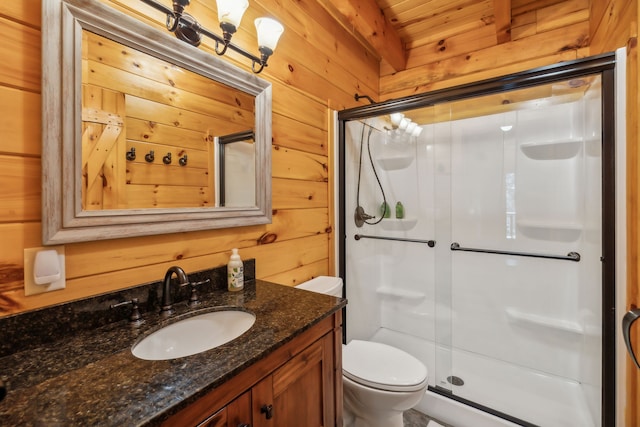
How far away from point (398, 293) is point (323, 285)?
3.16ft

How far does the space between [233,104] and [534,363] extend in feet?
8.21

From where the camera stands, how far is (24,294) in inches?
31.8

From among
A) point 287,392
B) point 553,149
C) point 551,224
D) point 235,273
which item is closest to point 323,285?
point 235,273

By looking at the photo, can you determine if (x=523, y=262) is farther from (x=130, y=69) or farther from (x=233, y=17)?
(x=130, y=69)

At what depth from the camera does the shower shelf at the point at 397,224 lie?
2.38 metres

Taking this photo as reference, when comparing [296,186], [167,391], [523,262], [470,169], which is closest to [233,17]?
[296,186]

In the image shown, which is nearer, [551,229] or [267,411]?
[267,411]

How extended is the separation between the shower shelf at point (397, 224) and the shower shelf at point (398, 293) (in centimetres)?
52

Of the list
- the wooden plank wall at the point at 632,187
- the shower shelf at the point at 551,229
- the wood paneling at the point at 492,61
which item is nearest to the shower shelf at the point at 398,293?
the shower shelf at the point at 551,229

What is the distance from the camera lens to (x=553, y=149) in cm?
196

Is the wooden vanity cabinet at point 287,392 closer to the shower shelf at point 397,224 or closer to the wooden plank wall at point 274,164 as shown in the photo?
the wooden plank wall at point 274,164

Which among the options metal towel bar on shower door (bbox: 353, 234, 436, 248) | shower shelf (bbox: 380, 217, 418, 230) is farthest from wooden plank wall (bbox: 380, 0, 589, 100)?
metal towel bar on shower door (bbox: 353, 234, 436, 248)

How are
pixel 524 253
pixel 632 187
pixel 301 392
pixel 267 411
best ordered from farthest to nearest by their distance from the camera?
pixel 524 253 → pixel 632 187 → pixel 301 392 → pixel 267 411

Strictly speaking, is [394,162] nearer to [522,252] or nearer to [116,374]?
[522,252]
